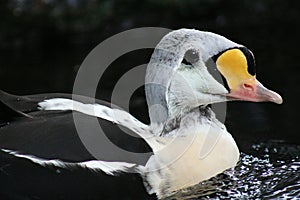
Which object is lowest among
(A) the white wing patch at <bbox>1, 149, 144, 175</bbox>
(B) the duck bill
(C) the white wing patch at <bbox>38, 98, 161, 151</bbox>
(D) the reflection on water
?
(D) the reflection on water

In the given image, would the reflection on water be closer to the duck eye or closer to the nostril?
the nostril

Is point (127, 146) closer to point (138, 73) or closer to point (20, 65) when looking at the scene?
point (138, 73)

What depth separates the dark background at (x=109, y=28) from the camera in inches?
199

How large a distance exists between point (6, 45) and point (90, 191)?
317 cm

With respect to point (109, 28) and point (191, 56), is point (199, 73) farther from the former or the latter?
point (109, 28)

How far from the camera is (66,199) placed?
273 cm

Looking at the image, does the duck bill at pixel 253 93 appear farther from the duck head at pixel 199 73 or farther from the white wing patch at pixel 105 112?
the white wing patch at pixel 105 112

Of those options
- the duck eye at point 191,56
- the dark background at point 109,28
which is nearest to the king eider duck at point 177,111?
the duck eye at point 191,56

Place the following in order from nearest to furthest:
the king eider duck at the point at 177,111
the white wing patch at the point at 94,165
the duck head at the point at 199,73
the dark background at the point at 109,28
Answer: the white wing patch at the point at 94,165 < the king eider duck at the point at 177,111 < the duck head at the point at 199,73 < the dark background at the point at 109,28

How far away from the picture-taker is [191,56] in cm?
299

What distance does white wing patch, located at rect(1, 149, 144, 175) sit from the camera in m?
2.70

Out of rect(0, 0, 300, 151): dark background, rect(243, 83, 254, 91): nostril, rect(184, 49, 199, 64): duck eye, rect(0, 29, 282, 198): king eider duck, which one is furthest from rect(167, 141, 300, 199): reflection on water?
rect(0, 0, 300, 151): dark background

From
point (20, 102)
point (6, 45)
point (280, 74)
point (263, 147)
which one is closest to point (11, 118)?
point (20, 102)

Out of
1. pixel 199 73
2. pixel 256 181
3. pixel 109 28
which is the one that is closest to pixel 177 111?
pixel 199 73
